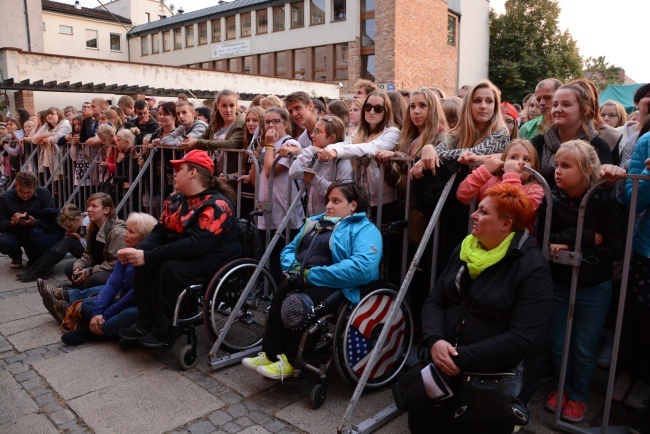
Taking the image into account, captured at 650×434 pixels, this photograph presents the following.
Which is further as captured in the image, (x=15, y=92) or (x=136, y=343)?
(x=15, y=92)

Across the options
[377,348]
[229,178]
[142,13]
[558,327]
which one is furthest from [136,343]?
[142,13]

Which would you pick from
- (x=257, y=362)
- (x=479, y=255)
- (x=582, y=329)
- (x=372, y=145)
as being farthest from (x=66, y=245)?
(x=582, y=329)

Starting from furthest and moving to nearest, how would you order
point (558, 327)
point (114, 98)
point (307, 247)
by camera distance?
point (114, 98) → point (307, 247) → point (558, 327)

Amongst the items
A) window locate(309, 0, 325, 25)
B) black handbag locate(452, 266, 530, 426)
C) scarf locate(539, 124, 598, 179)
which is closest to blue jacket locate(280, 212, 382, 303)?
black handbag locate(452, 266, 530, 426)

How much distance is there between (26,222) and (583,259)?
6.57 metres

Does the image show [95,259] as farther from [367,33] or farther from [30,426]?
[367,33]

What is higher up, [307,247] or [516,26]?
[516,26]

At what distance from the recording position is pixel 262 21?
35.3 meters

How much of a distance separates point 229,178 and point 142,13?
166ft

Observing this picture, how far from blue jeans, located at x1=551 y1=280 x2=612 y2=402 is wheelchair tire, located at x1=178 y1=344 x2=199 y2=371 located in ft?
8.60

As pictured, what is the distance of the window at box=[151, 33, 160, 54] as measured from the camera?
43625 millimetres

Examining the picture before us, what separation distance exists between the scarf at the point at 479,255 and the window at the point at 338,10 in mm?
30388

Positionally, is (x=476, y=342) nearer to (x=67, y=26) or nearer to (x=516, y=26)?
(x=516, y=26)

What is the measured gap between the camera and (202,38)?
130ft
